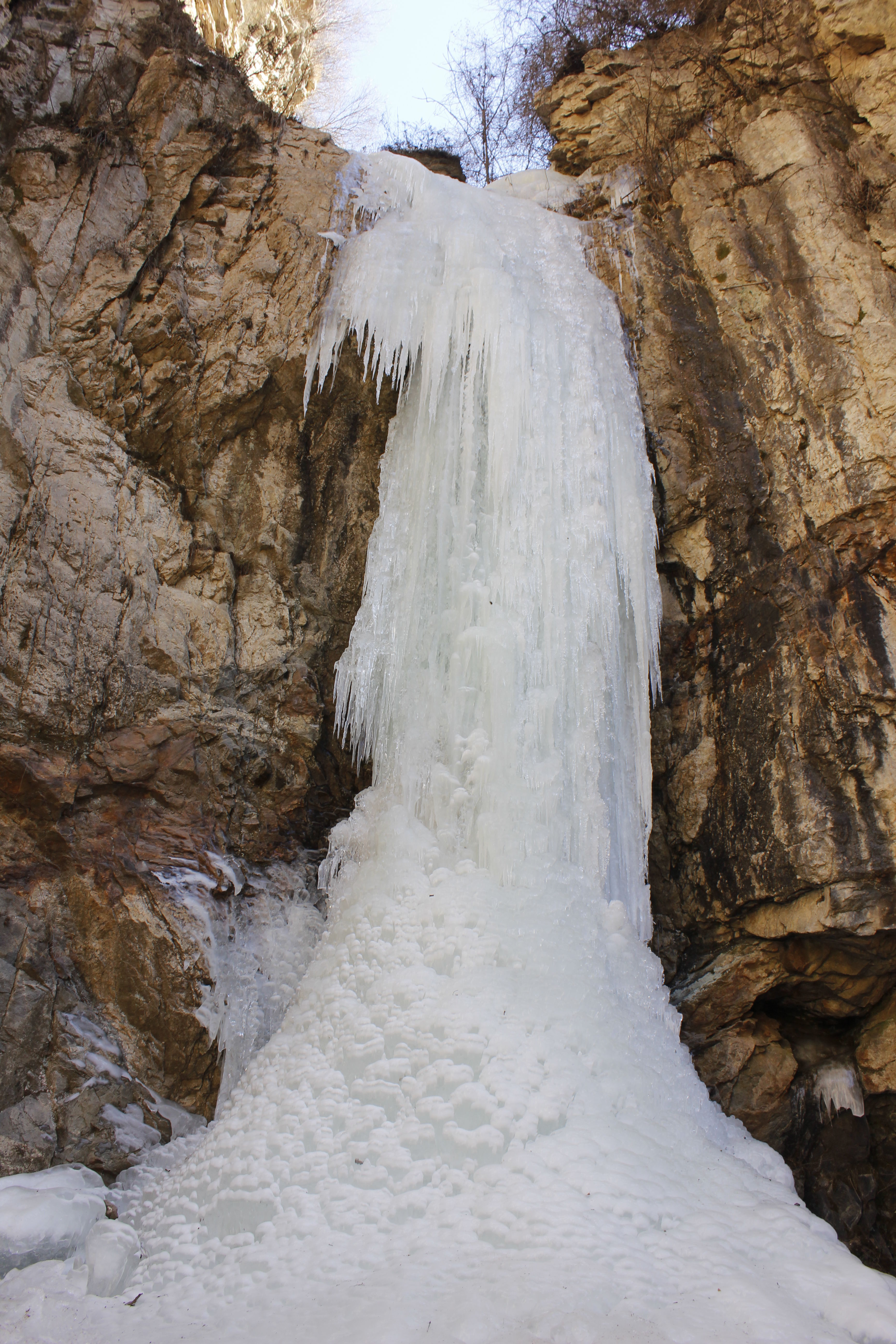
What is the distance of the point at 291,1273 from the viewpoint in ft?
9.44

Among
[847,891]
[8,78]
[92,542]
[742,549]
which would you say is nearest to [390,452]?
[92,542]

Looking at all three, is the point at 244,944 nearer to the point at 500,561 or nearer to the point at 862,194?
the point at 500,561

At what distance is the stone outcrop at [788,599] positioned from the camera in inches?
185

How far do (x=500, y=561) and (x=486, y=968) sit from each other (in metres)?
2.43

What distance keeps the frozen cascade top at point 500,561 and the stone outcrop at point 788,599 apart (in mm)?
421

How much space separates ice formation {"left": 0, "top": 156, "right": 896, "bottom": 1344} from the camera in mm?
2791

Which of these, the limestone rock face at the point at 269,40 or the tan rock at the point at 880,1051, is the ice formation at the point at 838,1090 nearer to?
the tan rock at the point at 880,1051

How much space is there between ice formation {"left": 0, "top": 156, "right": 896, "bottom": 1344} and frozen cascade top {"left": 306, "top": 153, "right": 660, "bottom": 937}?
0.02 metres

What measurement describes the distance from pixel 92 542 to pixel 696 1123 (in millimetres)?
4442

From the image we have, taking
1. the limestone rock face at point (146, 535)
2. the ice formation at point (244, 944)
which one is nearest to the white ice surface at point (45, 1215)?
the limestone rock face at point (146, 535)

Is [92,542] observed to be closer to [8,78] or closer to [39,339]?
[39,339]

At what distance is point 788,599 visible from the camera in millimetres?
5012

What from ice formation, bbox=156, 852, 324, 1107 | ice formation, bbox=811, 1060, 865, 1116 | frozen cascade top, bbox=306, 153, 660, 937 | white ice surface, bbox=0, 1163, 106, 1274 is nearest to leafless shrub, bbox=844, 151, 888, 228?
frozen cascade top, bbox=306, 153, 660, 937

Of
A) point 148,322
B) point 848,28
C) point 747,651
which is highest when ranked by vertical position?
point 848,28
